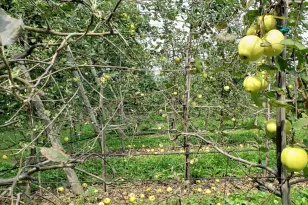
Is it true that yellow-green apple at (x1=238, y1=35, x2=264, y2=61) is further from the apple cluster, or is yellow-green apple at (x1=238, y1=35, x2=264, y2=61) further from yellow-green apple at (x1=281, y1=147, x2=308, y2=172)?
yellow-green apple at (x1=281, y1=147, x2=308, y2=172)

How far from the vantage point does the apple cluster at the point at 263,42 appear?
97cm

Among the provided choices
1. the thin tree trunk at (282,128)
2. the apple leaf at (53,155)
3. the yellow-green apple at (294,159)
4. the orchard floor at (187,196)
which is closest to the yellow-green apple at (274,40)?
the thin tree trunk at (282,128)

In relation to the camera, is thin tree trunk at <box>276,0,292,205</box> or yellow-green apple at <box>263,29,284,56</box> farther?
thin tree trunk at <box>276,0,292,205</box>

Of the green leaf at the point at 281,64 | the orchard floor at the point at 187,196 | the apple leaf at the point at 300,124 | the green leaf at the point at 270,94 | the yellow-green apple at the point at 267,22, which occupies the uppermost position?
the yellow-green apple at the point at 267,22

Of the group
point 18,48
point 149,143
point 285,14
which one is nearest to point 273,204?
point 18,48

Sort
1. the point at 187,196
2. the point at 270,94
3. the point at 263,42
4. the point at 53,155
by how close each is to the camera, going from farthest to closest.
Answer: the point at 187,196
the point at 270,94
the point at 263,42
the point at 53,155

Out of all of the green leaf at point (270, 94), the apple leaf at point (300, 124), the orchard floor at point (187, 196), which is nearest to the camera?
the apple leaf at point (300, 124)

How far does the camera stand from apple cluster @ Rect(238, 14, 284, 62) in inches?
38.3

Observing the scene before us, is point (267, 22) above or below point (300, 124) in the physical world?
above

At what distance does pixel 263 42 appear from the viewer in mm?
963

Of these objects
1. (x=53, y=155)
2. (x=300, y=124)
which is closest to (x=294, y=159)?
(x=300, y=124)

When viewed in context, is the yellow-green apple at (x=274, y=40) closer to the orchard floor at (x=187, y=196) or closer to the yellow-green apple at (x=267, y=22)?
the yellow-green apple at (x=267, y=22)

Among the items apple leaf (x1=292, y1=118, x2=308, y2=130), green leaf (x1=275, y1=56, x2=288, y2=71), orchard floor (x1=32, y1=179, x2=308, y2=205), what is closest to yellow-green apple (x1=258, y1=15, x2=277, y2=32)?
green leaf (x1=275, y1=56, x2=288, y2=71)

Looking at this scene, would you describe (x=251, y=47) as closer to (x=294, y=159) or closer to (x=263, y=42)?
(x=263, y=42)
